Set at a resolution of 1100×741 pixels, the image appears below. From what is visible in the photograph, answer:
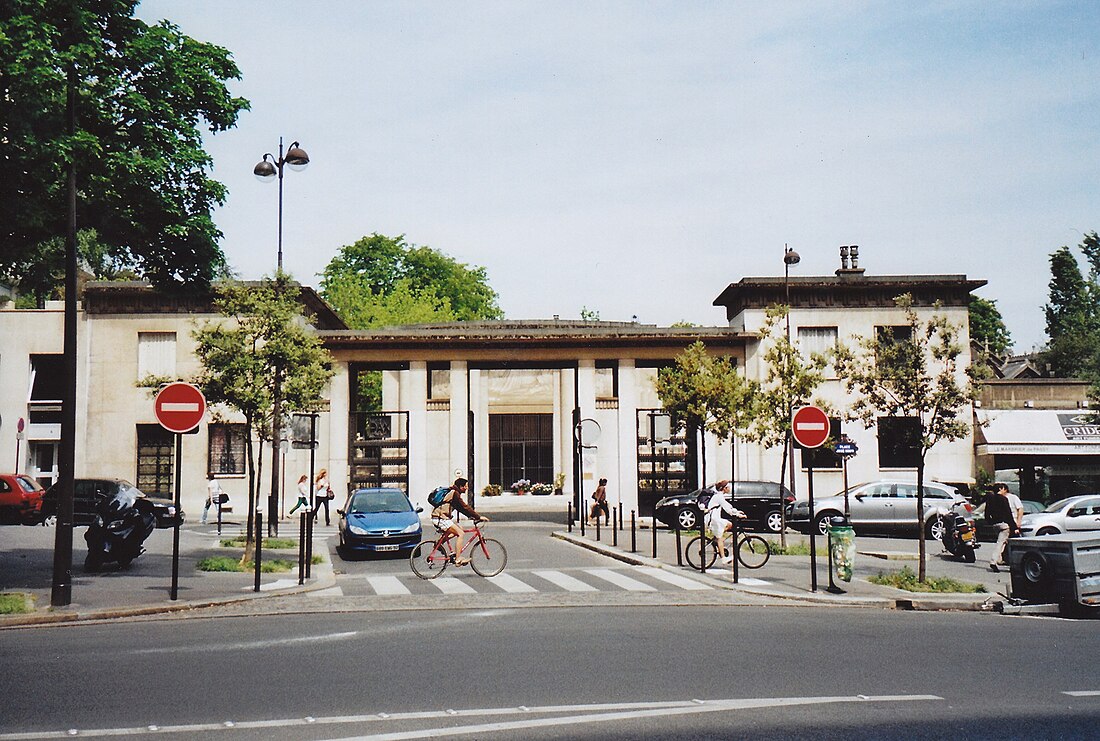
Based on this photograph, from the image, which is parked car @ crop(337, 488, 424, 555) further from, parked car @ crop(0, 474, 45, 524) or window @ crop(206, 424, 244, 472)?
window @ crop(206, 424, 244, 472)

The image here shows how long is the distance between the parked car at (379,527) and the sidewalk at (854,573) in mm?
4575

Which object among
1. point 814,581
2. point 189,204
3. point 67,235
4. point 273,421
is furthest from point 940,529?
point 67,235

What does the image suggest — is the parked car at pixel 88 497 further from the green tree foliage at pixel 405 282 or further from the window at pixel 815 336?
the green tree foliage at pixel 405 282

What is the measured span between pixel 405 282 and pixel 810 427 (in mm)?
54734

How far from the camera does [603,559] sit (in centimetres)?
2195

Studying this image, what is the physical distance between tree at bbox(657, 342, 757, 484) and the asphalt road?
1361cm

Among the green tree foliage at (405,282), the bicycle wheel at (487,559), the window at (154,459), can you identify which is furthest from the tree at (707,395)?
the green tree foliage at (405,282)

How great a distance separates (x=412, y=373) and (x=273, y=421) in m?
18.1

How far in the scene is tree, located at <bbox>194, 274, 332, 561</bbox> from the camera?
18594 millimetres

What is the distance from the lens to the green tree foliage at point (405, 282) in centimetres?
6669

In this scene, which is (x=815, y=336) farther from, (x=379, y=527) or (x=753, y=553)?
(x=379, y=527)

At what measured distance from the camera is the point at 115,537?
18047 mm

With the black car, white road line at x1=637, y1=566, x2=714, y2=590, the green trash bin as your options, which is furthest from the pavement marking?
the black car

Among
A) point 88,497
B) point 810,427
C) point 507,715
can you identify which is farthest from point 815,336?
point 507,715
